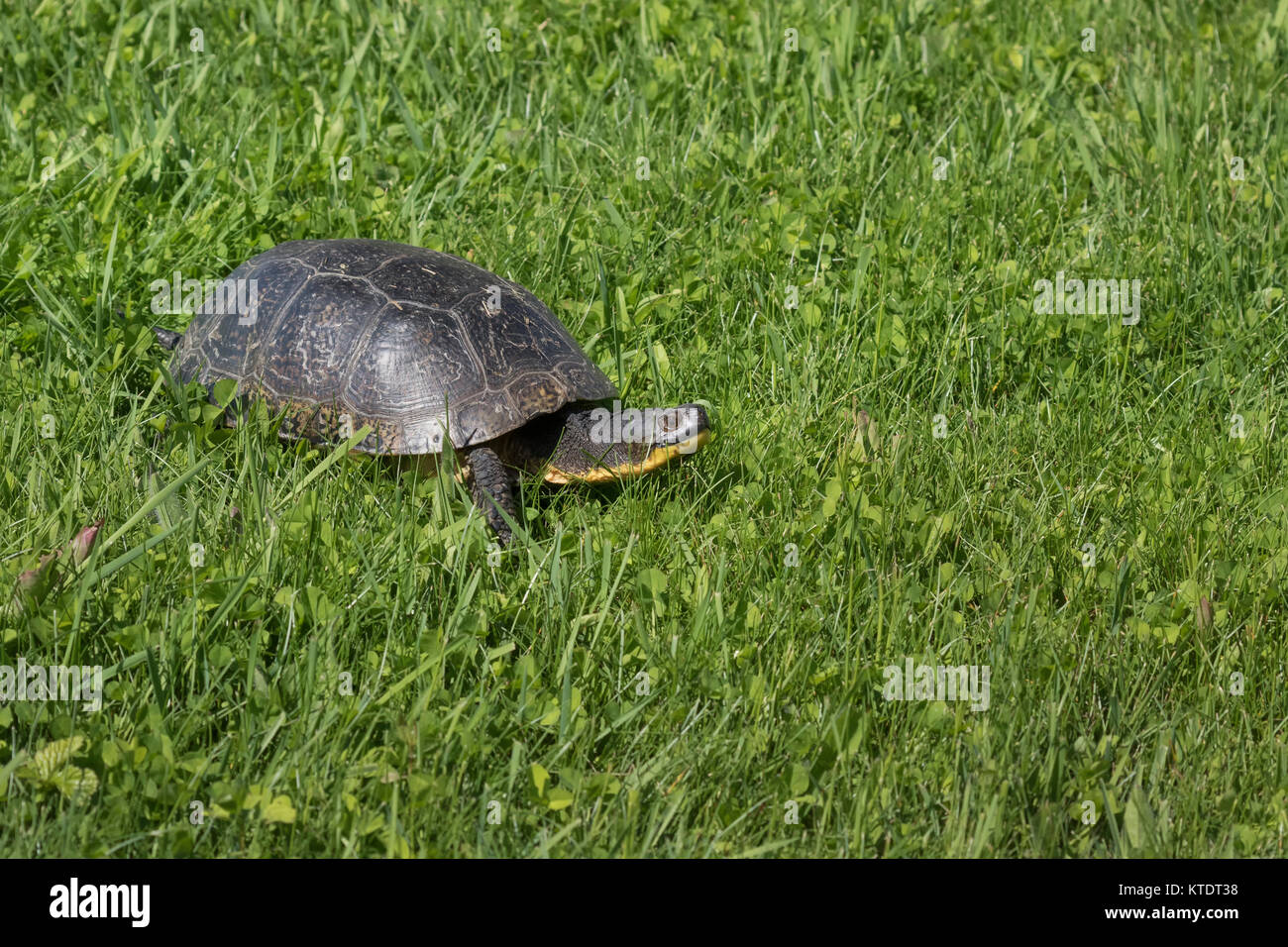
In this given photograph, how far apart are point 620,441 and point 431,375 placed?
72 centimetres

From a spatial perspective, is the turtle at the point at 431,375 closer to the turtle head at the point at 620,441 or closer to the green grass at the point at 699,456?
the turtle head at the point at 620,441

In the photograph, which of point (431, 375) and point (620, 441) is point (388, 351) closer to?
point (431, 375)

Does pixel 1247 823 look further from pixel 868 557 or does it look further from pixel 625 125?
pixel 625 125

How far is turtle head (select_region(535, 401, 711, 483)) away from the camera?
4004 mm

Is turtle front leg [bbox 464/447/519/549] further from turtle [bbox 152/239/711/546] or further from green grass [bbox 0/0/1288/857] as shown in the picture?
green grass [bbox 0/0/1288/857]

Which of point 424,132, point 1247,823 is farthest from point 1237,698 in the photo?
point 424,132

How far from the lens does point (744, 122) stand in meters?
6.43

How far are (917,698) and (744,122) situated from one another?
3.99 m

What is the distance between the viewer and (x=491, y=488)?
4102mm

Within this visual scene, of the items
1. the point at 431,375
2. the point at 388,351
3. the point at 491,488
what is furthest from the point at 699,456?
the point at 388,351

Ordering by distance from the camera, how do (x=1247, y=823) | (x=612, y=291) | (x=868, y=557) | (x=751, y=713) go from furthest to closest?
(x=612, y=291) → (x=868, y=557) → (x=751, y=713) → (x=1247, y=823)

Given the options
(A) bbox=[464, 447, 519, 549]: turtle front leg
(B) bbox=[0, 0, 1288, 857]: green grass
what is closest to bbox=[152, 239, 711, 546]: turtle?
(A) bbox=[464, 447, 519, 549]: turtle front leg

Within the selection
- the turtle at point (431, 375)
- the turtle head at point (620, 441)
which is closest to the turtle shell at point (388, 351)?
the turtle at point (431, 375)

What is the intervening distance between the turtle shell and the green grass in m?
0.19
